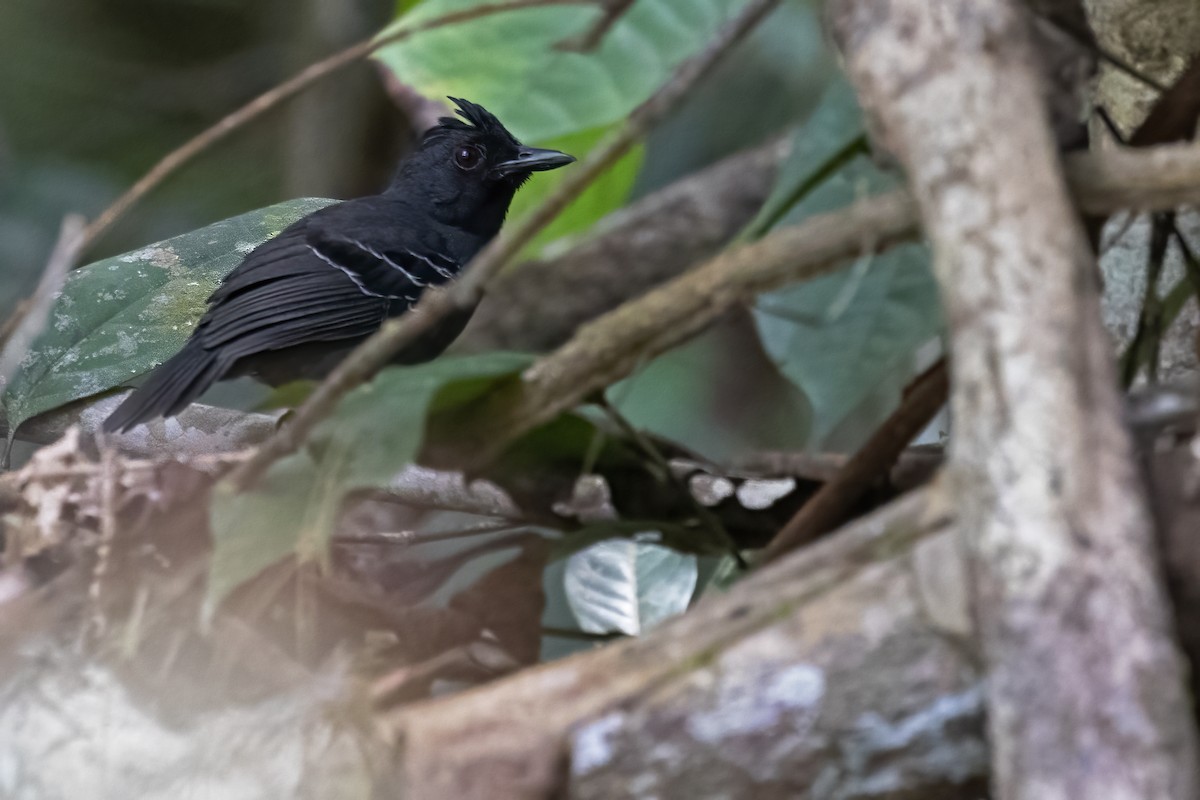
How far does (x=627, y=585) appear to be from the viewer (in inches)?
68.1

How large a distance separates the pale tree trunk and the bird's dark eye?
7.05 ft

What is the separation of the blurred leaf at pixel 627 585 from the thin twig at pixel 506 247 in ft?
2.24

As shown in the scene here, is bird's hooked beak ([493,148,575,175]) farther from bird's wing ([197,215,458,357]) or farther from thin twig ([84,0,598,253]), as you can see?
thin twig ([84,0,598,253])

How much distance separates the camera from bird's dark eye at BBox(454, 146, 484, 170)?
298 cm

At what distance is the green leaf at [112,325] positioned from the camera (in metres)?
1.78

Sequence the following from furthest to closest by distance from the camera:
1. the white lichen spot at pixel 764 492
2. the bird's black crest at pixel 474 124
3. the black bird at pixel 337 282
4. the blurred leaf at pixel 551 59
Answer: the bird's black crest at pixel 474 124, the black bird at pixel 337 282, the blurred leaf at pixel 551 59, the white lichen spot at pixel 764 492

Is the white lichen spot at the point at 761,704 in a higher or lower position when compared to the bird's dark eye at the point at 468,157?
lower

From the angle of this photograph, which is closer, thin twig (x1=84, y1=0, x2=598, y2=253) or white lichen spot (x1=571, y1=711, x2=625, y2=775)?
white lichen spot (x1=571, y1=711, x2=625, y2=775)

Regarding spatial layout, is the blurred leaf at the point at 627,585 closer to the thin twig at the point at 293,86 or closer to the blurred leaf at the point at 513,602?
the blurred leaf at the point at 513,602

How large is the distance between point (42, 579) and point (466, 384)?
0.50m

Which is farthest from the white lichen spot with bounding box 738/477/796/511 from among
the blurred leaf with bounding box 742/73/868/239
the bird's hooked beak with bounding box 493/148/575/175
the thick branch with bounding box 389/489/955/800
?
the bird's hooked beak with bounding box 493/148/575/175

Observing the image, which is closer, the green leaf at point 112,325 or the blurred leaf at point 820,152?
the blurred leaf at point 820,152

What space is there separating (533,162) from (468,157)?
17 centimetres

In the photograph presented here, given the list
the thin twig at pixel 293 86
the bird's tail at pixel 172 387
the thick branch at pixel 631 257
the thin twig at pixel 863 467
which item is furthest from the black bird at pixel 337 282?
the thin twig at pixel 863 467
